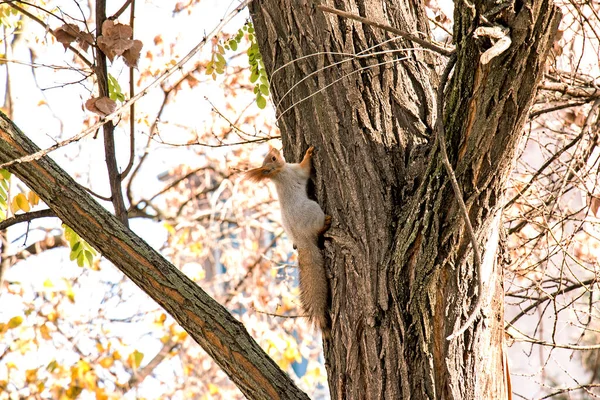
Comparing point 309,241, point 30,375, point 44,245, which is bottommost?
point 309,241

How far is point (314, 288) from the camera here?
7.54 ft

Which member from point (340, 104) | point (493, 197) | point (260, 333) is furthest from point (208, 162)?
point (493, 197)

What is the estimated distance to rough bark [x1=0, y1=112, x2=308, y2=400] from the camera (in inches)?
84.4

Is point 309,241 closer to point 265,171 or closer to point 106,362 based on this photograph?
point 265,171

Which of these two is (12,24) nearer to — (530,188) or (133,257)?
(133,257)

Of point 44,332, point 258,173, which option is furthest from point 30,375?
point 258,173

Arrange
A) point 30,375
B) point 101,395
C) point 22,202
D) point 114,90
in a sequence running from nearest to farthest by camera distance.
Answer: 1. point 114,90
2. point 22,202
3. point 101,395
4. point 30,375

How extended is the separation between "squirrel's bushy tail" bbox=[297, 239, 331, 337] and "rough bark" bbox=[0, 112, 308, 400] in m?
0.24

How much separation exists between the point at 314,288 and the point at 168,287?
1.57ft

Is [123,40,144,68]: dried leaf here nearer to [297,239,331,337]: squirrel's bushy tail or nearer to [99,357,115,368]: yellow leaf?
[297,239,331,337]: squirrel's bushy tail

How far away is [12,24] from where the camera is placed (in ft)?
15.0

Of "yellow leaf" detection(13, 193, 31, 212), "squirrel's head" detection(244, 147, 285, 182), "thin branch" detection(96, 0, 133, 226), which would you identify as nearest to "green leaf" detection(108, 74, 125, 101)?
"thin branch" detection(96, 0, 133, 226)

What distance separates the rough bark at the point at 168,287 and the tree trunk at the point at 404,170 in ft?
0.78

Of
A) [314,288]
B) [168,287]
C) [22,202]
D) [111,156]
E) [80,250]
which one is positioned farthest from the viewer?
[22,202]
